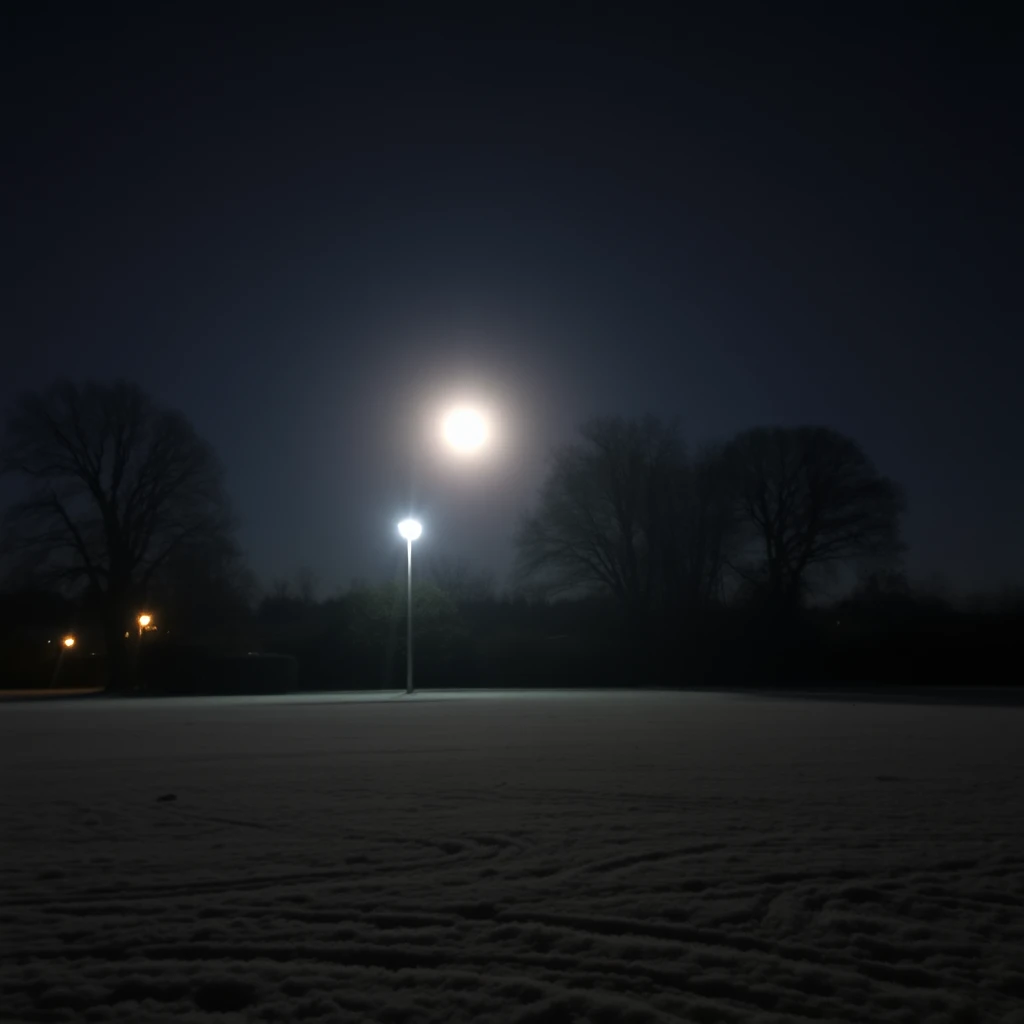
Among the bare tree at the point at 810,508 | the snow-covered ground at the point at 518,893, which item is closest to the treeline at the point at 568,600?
the bare tree at the point at 810,508

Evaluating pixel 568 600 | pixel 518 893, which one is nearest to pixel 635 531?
pixel 568 600

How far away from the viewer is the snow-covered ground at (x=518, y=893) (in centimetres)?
282

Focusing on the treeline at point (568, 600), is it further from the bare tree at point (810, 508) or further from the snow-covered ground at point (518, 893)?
the snow-covered ground at point (518, 893)

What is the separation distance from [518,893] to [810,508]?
42.1 meters

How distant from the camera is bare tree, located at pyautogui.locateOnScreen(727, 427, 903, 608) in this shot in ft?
143

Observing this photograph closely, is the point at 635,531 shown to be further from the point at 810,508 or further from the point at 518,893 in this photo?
the point at 518,893

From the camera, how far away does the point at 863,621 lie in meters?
43.7

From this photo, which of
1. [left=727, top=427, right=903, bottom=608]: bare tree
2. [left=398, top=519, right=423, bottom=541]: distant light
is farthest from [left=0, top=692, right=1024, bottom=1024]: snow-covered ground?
[left=727, top=427, right=903, bottom=608]: bare tree

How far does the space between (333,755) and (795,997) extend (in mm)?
7864

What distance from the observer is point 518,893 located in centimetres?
388

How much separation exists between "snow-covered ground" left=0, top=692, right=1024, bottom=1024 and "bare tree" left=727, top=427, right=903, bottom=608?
1419 inches

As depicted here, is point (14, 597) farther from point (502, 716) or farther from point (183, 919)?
point (183, 919)

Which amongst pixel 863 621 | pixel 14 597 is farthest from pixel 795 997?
pixel 14 597

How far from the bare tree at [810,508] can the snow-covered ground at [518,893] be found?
3605 cm
